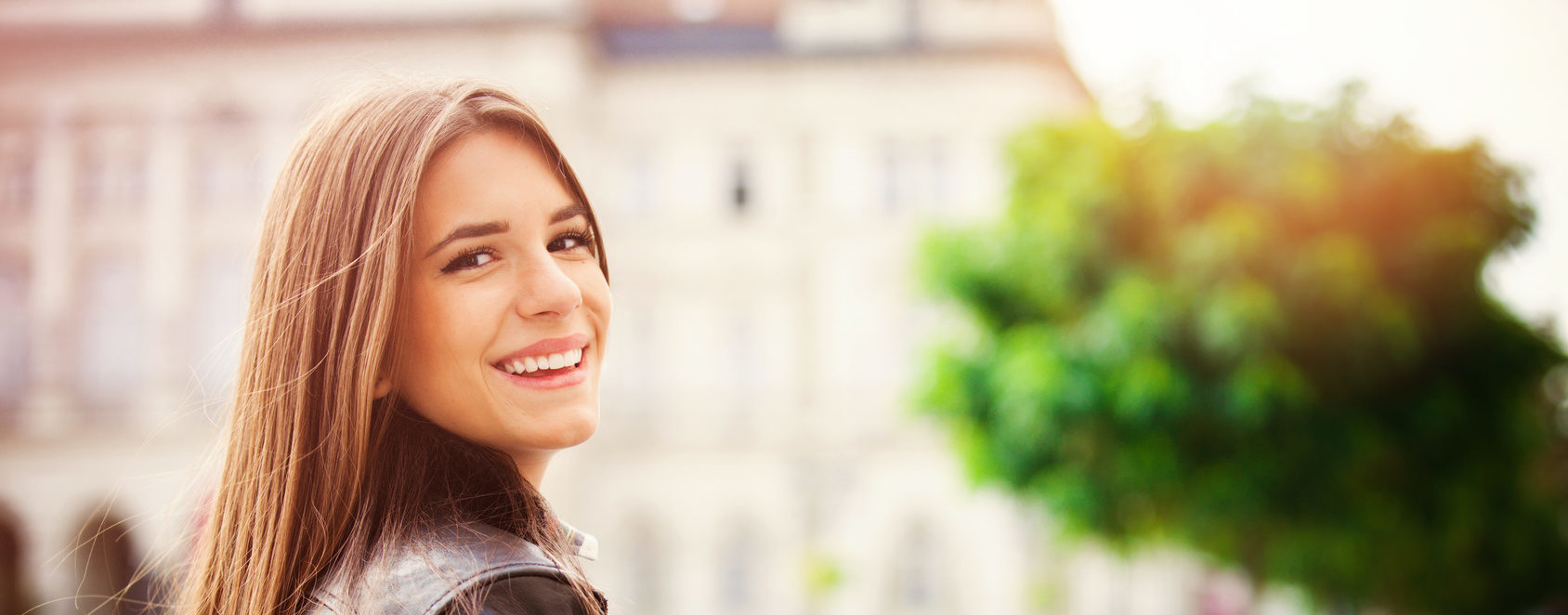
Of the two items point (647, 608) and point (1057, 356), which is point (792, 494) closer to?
point (647, 608)

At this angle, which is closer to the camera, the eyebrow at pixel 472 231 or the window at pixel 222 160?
the eyebrow at pixel 472 231

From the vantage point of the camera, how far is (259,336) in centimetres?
146

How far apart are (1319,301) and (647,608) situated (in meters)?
13.5

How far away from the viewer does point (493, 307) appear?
1.41 meters

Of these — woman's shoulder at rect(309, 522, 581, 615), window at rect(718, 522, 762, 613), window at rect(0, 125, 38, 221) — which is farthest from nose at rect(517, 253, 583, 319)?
window at rect(0, 125, 38, 221)

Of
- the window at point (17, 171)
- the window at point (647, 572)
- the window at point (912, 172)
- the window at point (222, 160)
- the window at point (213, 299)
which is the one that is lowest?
the window at point (647, 572)

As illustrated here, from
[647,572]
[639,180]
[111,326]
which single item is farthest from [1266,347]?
[111,326]

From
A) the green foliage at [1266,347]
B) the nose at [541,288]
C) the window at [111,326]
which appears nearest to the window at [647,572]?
the window at [111,326]

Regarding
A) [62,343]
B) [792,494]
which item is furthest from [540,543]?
[62,343]

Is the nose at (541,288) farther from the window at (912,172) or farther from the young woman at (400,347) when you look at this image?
the window at (912,172)

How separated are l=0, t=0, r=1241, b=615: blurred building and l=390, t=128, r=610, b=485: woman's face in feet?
61.7

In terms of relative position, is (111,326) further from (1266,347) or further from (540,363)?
(540,363)

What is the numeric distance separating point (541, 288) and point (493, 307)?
0.06 meters

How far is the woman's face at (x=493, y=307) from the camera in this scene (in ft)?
4.59
